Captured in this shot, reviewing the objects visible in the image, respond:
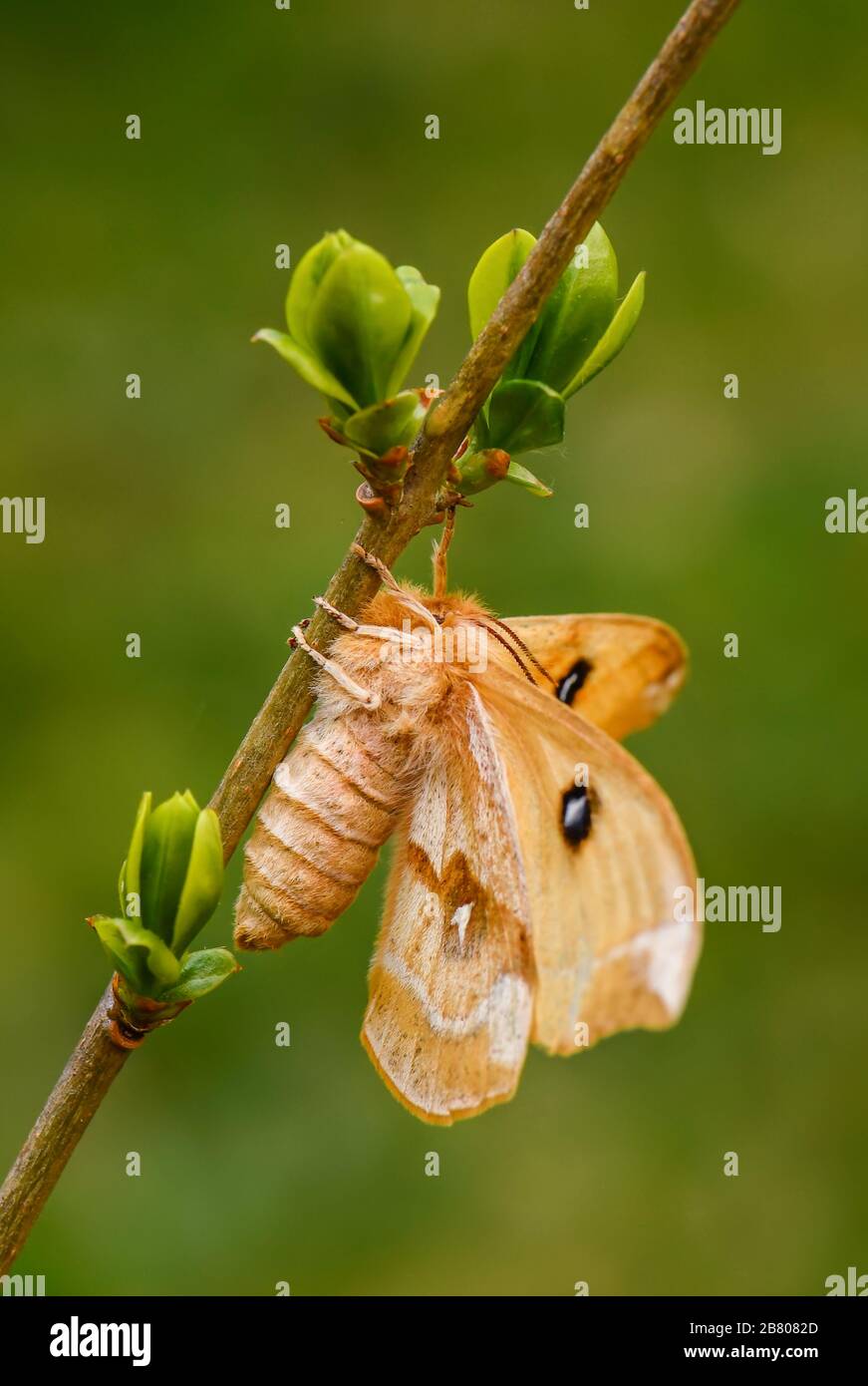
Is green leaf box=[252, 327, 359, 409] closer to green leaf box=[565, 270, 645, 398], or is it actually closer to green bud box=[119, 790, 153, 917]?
green leaf box=[565, 270, 645, 398]

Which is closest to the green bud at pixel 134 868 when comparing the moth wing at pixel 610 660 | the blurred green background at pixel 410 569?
the moth wing at pixel 610 660

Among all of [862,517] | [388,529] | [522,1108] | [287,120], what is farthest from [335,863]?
[287,120]

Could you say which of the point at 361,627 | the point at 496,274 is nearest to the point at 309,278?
the point at 496,274

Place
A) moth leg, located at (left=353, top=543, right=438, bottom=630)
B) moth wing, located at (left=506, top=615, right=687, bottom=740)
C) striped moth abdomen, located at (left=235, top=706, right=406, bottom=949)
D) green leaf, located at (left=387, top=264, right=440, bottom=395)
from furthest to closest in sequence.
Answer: moth wing, located at (left=506, top=615, right=687, bottom=740), striped moth abdomen, located at (left=235, top=706, right=406, bottom=949), moth leg, located at (left=353, top=543, right=438, bottom=630), green leaf, located at (left=387, top=264, right=440, bottom=395)

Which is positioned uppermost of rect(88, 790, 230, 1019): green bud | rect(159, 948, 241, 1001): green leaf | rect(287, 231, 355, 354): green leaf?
rect(287, 231, 355, 354): green leaf

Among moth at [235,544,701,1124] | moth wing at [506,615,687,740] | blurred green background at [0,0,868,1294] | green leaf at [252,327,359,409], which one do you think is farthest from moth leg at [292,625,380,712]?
blurred green background at [0,0,868,1294]

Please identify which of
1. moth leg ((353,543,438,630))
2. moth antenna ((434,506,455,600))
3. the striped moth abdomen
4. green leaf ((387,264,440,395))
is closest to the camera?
green leaf ((387,264,440,395))

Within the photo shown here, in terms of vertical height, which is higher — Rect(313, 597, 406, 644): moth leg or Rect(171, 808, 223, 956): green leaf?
Rect(313, 597, 406, 644): moth leg
